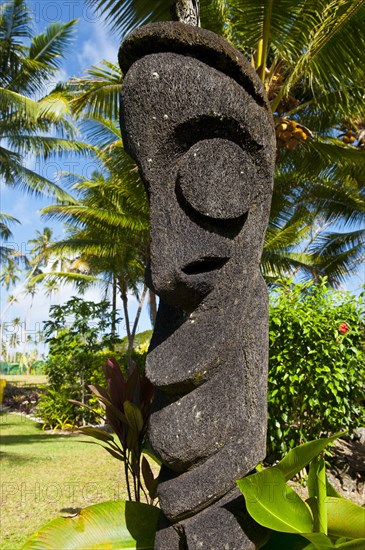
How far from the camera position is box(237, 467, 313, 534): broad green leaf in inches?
77.4

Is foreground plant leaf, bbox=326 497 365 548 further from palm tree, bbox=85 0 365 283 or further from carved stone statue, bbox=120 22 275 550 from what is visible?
palm tree, bbox=85 0 365 283

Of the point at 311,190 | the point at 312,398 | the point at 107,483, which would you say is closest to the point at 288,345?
the point at 312,398

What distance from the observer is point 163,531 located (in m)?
2.20

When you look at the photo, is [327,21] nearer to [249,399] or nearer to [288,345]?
[288,345]

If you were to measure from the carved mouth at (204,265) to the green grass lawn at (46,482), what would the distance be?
9.14 ft

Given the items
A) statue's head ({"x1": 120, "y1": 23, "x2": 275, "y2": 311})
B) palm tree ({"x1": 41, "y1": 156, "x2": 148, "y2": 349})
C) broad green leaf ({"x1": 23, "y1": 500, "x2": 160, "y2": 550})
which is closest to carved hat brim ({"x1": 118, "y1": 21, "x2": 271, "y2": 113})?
statue's head ({"x1": 120, "y1": 23, "x2": 275, "y2": 311})

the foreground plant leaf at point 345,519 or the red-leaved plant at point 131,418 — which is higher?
the red-leaved plant at point 131,418

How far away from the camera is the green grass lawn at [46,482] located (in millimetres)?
4523

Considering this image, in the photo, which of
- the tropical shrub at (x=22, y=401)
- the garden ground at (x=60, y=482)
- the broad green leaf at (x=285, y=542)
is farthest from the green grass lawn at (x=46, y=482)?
the tropical shrub at (x=22, y=401)

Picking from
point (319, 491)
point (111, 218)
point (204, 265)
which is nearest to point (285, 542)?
point (319, 491)

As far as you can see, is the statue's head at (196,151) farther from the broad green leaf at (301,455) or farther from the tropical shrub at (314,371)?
the tropical shrub at (314,371)

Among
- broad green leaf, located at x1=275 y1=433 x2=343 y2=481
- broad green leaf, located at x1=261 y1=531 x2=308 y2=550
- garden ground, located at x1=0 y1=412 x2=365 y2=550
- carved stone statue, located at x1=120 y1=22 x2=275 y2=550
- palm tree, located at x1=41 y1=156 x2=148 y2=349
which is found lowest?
garden ground, located at x1=0 y1=412 x2=365 y2=550

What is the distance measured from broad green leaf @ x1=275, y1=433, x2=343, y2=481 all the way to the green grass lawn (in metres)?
2.51

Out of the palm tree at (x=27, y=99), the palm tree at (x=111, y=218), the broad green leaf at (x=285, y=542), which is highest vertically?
the palm tree at (x=27, y=99)
